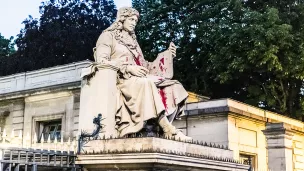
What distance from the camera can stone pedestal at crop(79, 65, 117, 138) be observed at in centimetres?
709

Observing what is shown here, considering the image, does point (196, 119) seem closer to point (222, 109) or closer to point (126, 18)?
point (222, 109)

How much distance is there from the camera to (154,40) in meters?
24.4

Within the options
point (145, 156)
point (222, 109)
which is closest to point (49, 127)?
point (222, 109)

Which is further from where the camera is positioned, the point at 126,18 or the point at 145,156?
the point at 126,18

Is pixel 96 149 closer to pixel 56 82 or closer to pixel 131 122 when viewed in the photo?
pixel 131 122

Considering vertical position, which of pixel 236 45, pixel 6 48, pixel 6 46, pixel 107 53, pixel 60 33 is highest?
pixel 6 46

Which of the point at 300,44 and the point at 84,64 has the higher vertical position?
the point at 300,44

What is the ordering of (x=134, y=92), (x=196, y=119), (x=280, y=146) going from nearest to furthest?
(x=134, y=92)
(x=280, y=146)
(x=196, y=119)

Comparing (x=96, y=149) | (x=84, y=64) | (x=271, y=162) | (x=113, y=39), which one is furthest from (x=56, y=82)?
(x=96, y=149)

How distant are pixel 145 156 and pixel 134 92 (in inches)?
58.0

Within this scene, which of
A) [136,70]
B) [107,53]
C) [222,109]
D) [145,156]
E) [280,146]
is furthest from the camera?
[222,109]

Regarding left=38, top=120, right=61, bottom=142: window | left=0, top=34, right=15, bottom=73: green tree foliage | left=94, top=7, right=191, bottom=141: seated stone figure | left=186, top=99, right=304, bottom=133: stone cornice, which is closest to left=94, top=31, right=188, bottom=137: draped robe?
left=94, top=7, right=191, bottom=141: seated stone figure

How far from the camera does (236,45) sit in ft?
66.6

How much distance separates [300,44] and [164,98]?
13.6 m
